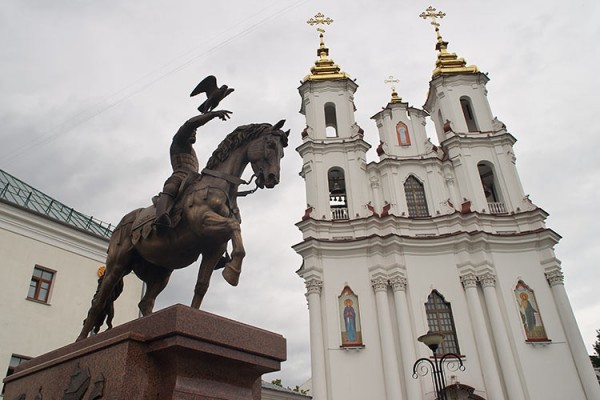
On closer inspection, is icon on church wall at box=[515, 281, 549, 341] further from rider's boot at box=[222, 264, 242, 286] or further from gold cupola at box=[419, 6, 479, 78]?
rider's boot at box=[222, 264, 242, 286]

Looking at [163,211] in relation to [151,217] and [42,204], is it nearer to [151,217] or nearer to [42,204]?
[151,217]

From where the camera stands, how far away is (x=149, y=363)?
162 inches

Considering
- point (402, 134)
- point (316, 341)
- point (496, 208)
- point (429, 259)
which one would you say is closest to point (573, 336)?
point (429, 259)

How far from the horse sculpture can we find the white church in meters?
15.1

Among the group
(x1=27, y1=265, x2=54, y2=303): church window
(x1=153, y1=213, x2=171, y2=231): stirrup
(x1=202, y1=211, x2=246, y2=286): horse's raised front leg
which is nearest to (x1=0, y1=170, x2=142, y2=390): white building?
(x1=27, y1=265, x2=54, y2=303): church window

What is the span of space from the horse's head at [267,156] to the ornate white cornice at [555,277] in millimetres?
20288

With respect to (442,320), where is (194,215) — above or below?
below

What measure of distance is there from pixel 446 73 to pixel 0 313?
24792mm

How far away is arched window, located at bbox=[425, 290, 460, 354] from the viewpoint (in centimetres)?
2069

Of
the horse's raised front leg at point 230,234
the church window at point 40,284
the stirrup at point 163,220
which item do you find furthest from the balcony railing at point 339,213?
the horse's raised front leg at point 230,234

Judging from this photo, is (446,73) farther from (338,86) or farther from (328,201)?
(328,201)

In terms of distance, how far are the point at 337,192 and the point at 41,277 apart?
1437 centimetres

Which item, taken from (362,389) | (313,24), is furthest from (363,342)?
(313,24)

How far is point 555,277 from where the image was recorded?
21938mm
